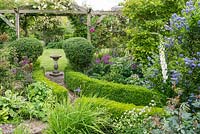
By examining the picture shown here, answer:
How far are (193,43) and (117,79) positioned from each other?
3.18 meters

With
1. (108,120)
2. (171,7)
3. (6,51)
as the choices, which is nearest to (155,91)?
(108,120)

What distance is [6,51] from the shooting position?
375 inches

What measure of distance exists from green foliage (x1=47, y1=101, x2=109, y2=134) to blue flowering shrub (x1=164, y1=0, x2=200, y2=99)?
154 centimetres

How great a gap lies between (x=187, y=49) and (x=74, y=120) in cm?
241

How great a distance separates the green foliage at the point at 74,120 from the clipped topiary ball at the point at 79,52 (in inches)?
201

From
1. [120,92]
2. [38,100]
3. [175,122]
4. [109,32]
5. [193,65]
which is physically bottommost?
[120,92]

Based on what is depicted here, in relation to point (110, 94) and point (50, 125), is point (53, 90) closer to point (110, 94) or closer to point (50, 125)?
point (110, 94)

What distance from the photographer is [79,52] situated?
9969 mm

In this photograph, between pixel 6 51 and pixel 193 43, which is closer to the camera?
pixel 193 43

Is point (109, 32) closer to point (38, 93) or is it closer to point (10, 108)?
point (38, 93)

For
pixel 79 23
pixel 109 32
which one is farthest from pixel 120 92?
pixel 79 23

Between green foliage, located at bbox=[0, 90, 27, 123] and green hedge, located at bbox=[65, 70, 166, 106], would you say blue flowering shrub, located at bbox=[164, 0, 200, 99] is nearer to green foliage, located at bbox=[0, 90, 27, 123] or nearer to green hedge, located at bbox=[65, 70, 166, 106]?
green hedge, located at bbox=[65, 70, 166, 106]

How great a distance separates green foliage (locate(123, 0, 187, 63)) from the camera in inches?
350

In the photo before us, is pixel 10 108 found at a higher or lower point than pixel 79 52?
lower
